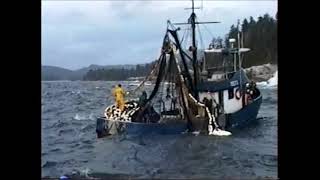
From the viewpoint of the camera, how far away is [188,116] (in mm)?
12297

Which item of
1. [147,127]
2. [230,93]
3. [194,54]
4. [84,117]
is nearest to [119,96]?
[147,127]

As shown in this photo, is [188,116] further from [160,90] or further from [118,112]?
[118,112]

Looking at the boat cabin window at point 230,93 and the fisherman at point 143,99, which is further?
the boat cabin window at point 230,93

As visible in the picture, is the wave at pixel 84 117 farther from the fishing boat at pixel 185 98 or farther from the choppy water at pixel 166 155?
the fishing boat at pixel 185 98

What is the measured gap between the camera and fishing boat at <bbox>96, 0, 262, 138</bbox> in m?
11.5

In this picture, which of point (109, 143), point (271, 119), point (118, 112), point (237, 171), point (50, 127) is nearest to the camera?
point (237, 171)

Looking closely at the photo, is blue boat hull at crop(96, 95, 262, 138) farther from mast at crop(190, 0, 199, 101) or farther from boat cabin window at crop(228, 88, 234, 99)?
mast at crop(190, 0, 199, 101)

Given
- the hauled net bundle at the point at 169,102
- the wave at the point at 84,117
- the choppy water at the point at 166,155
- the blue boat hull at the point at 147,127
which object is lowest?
the choppy water at the point at 166,155

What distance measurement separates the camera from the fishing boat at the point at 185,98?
11547 millimetres

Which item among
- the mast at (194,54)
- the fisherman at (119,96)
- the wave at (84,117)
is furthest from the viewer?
the wave at (84,117)

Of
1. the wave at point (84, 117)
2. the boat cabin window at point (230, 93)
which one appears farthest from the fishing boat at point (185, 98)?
the wave at point (84, 117)

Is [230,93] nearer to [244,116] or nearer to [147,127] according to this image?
[244,116]
